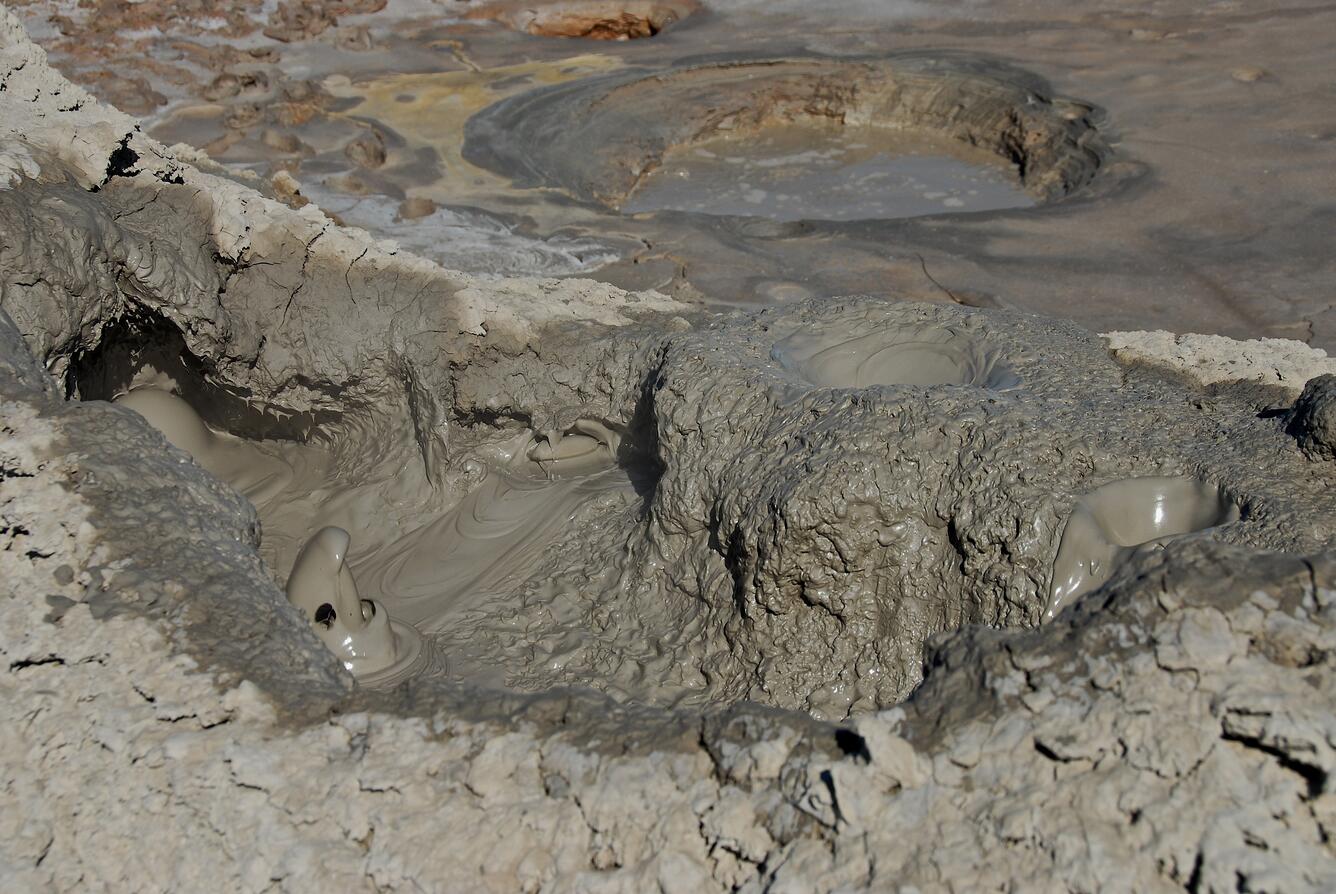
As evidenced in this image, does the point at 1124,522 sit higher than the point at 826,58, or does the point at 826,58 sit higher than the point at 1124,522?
the point at 826,58

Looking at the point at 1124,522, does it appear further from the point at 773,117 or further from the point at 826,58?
the point at 826,58

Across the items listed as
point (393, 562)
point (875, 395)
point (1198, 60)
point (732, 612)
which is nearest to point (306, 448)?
point (393, 562)

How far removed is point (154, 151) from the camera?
425cm

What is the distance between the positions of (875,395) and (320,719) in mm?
1734

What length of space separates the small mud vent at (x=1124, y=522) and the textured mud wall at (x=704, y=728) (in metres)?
0.07

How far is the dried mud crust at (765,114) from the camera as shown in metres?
8.73

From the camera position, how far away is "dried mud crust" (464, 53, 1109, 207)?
873cm

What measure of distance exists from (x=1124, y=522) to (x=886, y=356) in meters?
1.11

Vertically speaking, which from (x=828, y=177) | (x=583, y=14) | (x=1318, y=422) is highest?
(x=583, y=14)

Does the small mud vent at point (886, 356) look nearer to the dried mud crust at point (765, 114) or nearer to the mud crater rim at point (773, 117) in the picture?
the mud crater rim at point (773, 117)

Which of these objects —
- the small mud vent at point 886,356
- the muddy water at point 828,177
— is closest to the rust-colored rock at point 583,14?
the muddy water at point 828,177

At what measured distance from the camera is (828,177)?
30.4ft

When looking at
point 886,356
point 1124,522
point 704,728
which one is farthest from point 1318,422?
point 704,728

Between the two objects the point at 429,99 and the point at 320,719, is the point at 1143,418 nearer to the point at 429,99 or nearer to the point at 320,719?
the point at 320,719
